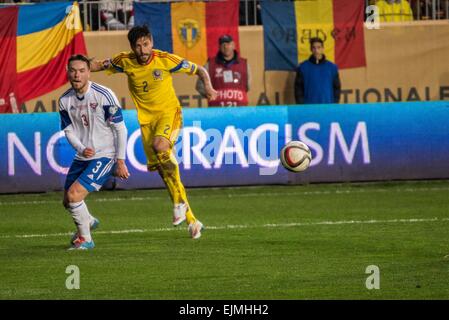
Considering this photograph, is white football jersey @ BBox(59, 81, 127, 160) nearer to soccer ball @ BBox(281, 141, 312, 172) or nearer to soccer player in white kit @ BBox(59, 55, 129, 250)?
soccer player in white kit @ BBox(59, 55, 129, 250)

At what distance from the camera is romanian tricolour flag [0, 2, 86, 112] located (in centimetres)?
2150

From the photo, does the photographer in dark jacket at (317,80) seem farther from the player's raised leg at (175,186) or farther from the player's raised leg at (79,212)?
the player's raised leg at (79,212)

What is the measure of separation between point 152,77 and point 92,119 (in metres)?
1.49

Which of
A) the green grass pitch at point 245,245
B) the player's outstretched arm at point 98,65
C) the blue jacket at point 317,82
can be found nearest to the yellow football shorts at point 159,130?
the player's outstretched arm at point 98,65

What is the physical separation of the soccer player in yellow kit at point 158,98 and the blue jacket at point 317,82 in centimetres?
702

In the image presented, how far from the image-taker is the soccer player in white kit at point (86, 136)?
545 inches

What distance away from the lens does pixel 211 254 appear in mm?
13352

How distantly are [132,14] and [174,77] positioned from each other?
4.88ft

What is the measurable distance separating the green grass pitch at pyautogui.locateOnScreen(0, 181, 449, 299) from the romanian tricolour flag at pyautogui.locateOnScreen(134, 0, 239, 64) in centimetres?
346

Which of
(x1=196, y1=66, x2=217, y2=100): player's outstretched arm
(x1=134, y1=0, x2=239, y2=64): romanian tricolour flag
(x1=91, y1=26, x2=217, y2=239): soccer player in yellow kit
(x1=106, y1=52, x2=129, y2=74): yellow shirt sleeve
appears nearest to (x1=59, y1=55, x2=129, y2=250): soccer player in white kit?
(x1=91, y1=26, x2=217, y2=239): soccer player in yellow kit
